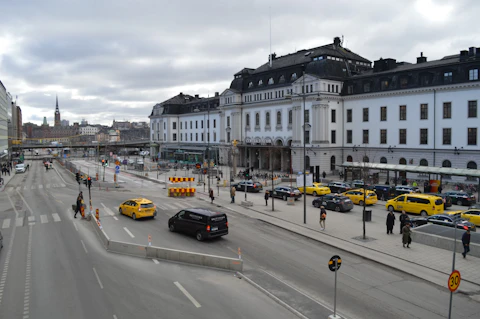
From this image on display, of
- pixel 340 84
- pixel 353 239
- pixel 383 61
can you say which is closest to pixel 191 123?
pixel 340 84

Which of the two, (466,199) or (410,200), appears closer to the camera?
(410,200)

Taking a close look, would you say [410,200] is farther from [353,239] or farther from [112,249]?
[112,249]

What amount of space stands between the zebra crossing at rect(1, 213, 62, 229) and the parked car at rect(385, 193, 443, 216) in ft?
82.1

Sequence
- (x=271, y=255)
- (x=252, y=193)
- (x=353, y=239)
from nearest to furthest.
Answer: (x=271, y=255) → (x=353, y=239) → (x=252, y=193)

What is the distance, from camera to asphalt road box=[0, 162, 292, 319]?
1220 centimetres

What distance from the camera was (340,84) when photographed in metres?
61.7

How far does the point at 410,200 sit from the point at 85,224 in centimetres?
2394

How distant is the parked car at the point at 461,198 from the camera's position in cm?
3328

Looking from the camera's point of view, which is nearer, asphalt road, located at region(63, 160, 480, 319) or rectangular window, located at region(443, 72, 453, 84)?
asphalt road, located at region(63, 160, 480, 319)

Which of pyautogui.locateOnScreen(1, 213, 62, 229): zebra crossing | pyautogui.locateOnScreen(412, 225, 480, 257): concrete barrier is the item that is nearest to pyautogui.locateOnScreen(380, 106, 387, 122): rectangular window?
pyautogui.locateOnScreen(412, 225, 480, 257): concrete barrier

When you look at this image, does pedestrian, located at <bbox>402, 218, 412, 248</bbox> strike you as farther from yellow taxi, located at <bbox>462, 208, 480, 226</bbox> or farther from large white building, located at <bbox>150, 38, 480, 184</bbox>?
large white building, located at <bbox>150, 38, 480, 184</bbox>

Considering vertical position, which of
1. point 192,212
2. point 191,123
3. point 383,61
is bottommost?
point 192,212

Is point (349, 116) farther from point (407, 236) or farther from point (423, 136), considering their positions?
point (407, 236)

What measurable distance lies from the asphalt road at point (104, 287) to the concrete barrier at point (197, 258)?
35 centimetres
